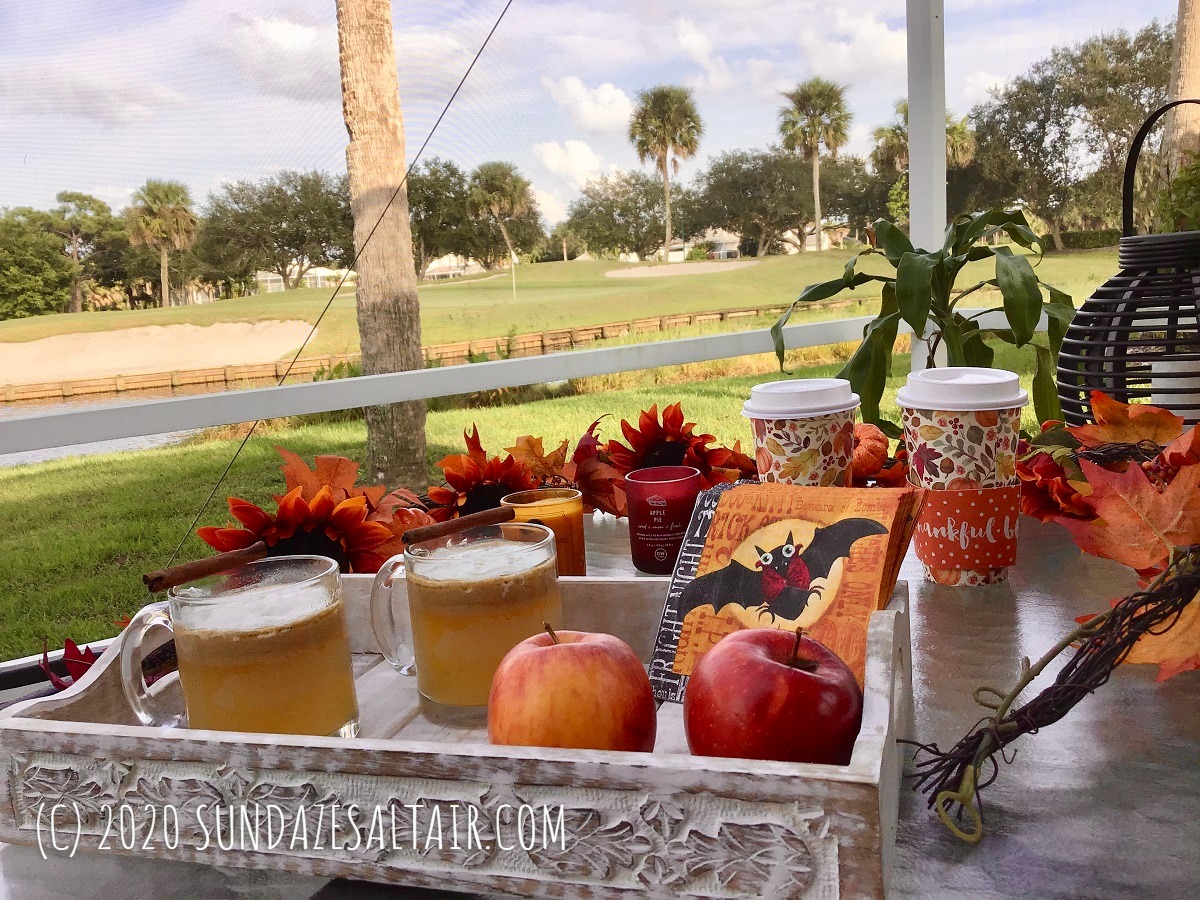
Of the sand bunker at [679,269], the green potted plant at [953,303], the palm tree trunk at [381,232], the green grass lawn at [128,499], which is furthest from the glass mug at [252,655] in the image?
the sand bunker at [679,269]

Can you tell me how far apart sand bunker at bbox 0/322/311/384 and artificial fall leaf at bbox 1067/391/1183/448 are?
576 cm

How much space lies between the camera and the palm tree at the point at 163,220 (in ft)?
18.1

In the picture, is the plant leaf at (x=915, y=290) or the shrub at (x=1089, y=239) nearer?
the plant leaf at (x=915, y=290)

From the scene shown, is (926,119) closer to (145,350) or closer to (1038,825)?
(1038,825)

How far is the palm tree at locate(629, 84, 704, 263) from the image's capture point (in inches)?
302

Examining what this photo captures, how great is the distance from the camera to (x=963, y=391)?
2.34ft

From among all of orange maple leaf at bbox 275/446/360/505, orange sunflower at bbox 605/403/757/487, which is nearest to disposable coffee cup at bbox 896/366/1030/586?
orange sunflower at bbox 605/403/757/487

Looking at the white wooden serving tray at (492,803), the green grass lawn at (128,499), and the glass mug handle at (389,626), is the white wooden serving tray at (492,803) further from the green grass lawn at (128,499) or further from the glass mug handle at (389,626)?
the green grass lawn at (128,499)

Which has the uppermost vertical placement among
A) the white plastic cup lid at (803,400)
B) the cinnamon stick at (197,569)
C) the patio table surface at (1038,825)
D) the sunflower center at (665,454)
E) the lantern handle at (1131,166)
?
the lantern handle at (1131,166)

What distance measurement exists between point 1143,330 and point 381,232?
196 inches

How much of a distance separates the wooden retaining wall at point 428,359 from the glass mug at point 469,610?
450cm

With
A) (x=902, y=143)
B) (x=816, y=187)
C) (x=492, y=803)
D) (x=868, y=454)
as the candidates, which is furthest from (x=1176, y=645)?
(x=902, y=143)

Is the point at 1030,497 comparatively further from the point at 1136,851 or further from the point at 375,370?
the point at 375,370

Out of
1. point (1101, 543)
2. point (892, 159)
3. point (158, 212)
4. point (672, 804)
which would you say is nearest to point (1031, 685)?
point (1101, 543)
